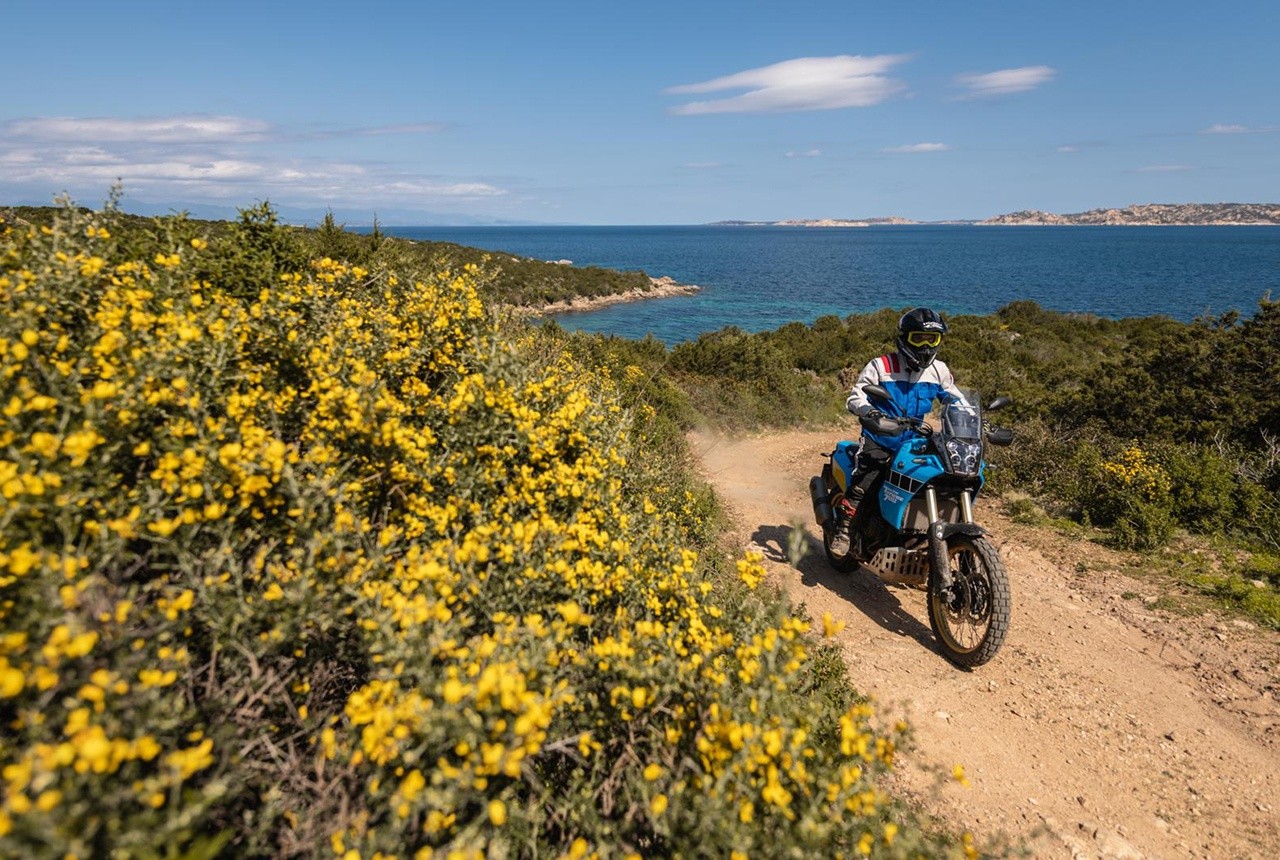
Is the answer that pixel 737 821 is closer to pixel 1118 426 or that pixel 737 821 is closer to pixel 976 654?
pixel 976 654

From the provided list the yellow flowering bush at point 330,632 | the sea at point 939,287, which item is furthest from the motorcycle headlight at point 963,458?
the sea at point 939,287

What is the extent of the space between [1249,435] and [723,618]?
34.3 ft

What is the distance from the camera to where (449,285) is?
578 cm

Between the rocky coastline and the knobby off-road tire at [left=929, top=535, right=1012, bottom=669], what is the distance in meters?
35.2

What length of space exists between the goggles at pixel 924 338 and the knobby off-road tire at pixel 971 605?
1.74 meters

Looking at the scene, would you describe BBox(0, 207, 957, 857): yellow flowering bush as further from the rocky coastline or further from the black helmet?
the rocky coastline

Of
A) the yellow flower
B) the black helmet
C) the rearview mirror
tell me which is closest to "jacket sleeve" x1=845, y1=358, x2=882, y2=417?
the black helmet

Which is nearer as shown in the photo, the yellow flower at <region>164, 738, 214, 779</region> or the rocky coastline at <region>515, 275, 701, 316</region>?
the yellow flower at <region>164, 738, 214, 779</region>

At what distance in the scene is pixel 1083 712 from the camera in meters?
4.75

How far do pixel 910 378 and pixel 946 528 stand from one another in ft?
4.92

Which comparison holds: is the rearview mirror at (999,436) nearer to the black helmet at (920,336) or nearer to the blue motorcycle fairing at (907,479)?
the blue motorcycle fairing at (907,479)

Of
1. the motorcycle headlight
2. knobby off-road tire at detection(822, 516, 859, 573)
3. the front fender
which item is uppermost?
the motorcycle headlight

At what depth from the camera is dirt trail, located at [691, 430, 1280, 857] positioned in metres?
3.75

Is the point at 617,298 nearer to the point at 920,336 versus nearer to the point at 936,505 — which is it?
the point at 920,336
